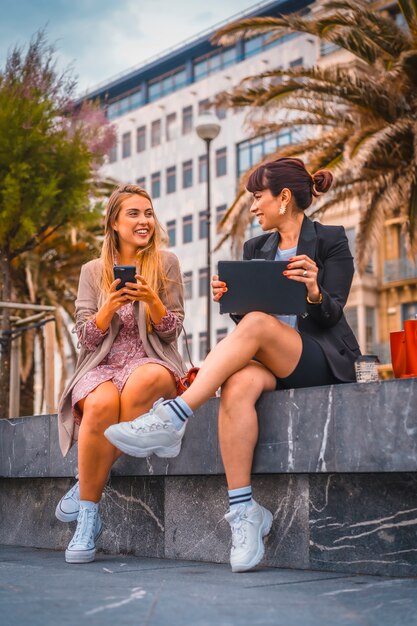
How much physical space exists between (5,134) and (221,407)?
10299 mm

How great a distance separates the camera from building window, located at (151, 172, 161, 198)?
5500 cm

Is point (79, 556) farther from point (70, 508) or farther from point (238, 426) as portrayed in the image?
point (238, 426)

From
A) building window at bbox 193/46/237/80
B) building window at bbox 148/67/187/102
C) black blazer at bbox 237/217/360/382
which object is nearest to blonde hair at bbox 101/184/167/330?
black blazer at bbox 237/217/360/382

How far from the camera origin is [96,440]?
4824mm

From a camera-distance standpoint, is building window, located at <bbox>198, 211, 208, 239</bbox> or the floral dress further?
building window, located at <bbox>198, 211, 208, 239</bbox>

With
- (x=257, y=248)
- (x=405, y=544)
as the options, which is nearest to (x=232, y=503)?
(x=405, y=544)

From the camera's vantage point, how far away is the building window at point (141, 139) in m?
56.4

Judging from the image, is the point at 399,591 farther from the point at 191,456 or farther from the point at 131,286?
the point at 131,286

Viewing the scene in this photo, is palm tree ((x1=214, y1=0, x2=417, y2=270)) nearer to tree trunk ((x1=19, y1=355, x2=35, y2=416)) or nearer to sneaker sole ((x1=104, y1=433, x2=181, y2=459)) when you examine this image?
tree trunk ((x1=19, y1=355, x2=35, y2=416))

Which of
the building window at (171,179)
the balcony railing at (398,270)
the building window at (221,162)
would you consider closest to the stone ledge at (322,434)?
the balcony railing at (398,270)

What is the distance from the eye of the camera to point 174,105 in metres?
54.2

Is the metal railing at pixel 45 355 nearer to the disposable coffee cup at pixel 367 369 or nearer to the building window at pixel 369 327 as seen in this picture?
the disposable coffee cup at pixel 367 369

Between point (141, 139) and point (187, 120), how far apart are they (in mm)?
4134

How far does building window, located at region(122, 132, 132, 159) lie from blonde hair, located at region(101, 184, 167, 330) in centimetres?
5265
